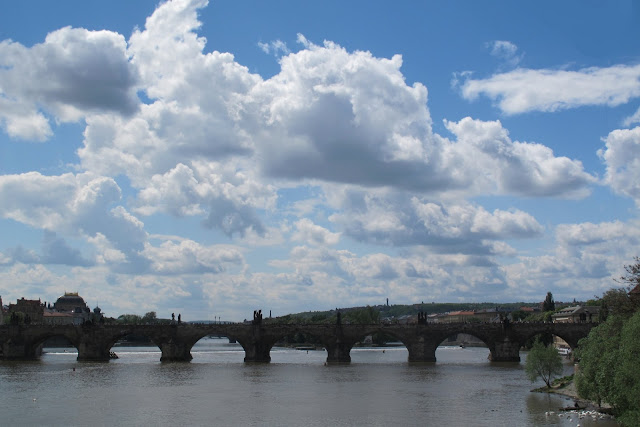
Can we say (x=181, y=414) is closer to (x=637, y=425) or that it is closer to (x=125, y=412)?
(x=125, y=412)

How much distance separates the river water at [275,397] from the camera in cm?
4434

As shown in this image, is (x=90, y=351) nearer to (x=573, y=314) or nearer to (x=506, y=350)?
(x=506, y=350)

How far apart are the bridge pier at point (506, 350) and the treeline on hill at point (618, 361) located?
4131cm

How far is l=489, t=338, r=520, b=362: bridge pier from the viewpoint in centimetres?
9375

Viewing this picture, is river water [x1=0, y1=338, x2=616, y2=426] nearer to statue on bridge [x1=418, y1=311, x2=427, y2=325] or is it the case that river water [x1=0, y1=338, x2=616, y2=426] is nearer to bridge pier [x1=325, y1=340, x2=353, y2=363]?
bridge pier [x1=325, y1=340, x2=353, y2=363]

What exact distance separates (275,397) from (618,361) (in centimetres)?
2715

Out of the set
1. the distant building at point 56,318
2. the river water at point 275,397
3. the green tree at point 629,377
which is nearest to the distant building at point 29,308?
the distant building at point 56,318

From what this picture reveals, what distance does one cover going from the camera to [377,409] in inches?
1927

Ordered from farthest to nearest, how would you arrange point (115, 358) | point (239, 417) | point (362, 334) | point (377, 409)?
1. point (115, 358)
2. point (362, 334)
3. point (377, 409)
4. point (239, 417)

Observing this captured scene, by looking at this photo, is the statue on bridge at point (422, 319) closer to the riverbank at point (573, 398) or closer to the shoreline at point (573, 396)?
the riverbank at point (573, 398)

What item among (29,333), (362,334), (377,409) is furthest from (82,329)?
(377,409)

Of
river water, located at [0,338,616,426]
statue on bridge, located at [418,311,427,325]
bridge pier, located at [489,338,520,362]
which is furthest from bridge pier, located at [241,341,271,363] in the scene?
bridge pier, located at [489,338,520,362]

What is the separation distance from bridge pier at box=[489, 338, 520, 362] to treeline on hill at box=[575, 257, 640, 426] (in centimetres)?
4131

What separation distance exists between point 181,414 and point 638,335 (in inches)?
1128
